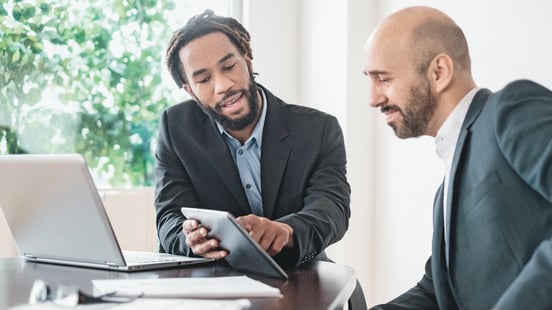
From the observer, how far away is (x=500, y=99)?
51.3 inches

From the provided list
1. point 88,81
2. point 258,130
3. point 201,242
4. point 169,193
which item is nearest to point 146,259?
point 201,242

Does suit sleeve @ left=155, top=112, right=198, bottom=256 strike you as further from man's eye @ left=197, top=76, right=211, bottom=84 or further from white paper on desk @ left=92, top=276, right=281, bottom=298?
white paper on desk @ left=92, top=276, right=281, bottom=298

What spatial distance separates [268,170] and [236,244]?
0.60 meters

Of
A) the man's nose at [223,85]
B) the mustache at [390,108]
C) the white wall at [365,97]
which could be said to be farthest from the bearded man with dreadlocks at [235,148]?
the white wall at [365,97]

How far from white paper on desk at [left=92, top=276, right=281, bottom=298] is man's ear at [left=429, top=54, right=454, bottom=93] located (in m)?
0.60

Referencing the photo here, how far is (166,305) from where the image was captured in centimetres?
109

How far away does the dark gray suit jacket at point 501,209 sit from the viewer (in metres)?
1.19

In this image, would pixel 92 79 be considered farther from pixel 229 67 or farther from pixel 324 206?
pixel 324 206

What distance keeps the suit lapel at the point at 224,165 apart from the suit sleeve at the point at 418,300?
0.58 meters

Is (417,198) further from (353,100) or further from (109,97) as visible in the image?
(109,97)

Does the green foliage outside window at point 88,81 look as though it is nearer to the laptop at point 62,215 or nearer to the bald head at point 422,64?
the laptop at point 62,215

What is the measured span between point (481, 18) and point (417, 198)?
2.64ft

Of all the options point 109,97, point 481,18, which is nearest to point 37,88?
point 109,97

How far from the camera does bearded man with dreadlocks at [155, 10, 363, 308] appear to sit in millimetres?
2033
